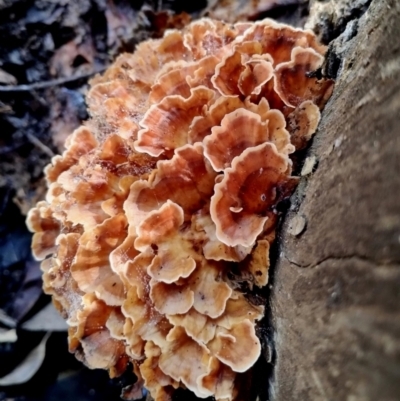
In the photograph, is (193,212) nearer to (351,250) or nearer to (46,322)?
(351,250)

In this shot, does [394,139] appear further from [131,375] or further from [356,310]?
[131,375]

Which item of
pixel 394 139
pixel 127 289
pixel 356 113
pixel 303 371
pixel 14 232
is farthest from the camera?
pixel 14 232

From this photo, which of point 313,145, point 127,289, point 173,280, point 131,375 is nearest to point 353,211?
point 313,145

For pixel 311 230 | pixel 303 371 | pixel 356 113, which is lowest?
pixel 303 371

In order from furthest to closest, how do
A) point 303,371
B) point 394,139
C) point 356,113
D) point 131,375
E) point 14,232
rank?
1. point 14,232
2. point 131,375
3. point 303,371
4. point 356,113
5. point 394,139

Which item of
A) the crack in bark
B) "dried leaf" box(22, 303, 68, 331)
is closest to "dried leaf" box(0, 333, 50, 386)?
"dried leaf" box(22, 303, 68, 331)

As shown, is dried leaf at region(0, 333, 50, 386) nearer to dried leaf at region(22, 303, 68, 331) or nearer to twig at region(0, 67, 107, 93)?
dried leaf at region(22, 303, 68, 331)

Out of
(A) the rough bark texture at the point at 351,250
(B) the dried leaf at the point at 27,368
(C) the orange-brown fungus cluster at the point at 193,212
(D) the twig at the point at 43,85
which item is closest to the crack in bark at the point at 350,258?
(A) the rough bark texture at the point at 351,250
